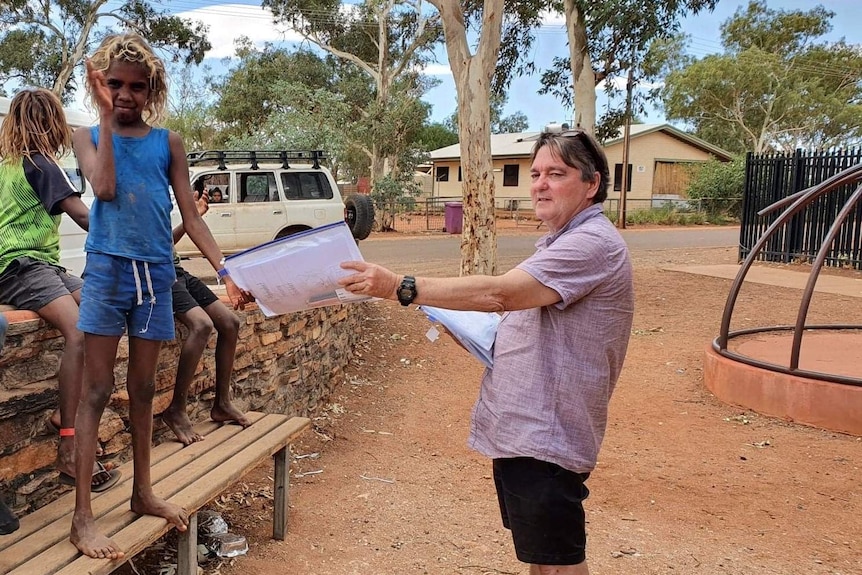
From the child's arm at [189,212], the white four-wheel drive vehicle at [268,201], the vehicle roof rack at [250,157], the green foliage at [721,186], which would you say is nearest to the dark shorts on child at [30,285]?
the child's arm at [189,212]

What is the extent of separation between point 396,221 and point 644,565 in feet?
83.1

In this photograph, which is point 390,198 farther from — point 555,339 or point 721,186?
point 555,339

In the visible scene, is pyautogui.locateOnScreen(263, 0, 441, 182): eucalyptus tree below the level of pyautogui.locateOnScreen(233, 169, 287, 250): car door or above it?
above

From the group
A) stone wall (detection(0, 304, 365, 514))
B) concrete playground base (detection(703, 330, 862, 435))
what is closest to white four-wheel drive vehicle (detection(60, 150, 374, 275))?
stone wall (detection(0, 304, 365, 514))

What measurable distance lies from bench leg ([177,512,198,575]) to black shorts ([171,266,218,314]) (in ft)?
3.69

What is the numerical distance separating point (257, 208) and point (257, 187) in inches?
14.6

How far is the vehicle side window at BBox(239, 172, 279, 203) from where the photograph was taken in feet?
43.2

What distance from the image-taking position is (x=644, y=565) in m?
3.59

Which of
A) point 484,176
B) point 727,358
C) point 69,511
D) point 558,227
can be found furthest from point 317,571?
point 484,176

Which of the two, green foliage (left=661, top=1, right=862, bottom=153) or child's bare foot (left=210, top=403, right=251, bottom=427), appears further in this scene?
green foliage (left=661, top=1, right=862, bottom=153)

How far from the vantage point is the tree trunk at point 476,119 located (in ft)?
31.3

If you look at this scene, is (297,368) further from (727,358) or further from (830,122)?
(830,122)

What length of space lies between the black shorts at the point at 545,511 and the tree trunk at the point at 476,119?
25.1 ft

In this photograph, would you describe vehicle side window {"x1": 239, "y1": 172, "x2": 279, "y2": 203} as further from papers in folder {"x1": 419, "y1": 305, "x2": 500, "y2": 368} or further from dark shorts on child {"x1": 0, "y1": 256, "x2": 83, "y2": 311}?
papers in folder {"x1": 419, "y1": 305, "x2": 500, "y2": 368}
